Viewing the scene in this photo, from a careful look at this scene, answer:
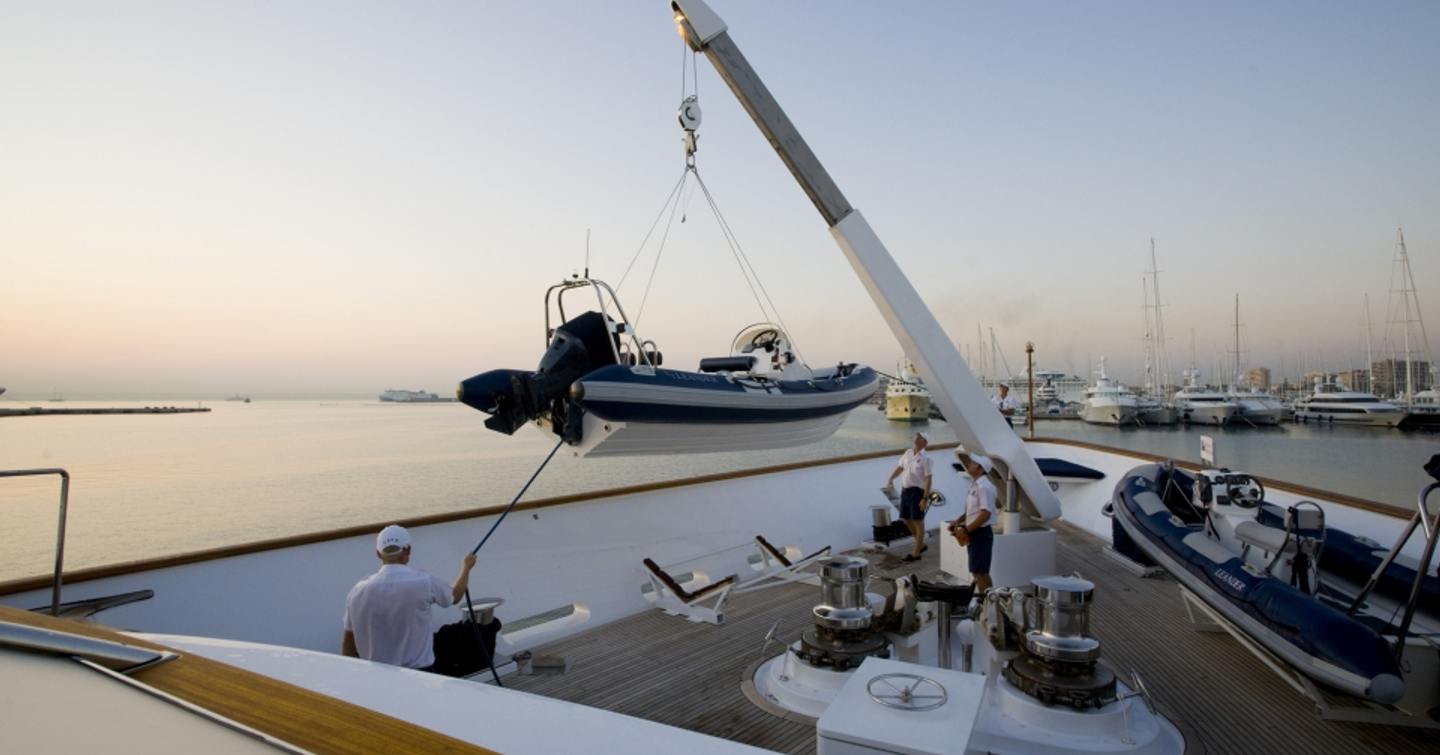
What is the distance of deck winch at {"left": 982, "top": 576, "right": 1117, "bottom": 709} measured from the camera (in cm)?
272

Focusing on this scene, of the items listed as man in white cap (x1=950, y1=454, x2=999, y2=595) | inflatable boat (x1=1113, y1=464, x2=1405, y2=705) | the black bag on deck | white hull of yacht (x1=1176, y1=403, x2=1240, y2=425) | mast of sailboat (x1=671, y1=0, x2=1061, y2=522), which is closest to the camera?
inflatable boat (x1=1113, y1=464, x2=1405, y2=705)

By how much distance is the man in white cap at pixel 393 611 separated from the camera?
2604mm

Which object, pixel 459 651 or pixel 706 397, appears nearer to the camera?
pixel 459 651

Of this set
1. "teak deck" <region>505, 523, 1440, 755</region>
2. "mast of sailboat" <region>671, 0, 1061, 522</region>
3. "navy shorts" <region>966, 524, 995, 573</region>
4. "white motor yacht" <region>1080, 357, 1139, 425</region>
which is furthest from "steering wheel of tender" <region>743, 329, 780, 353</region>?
"white motor yacht" <region>1080, 357, 1139, 425</region>

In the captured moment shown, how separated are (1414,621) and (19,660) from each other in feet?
17.1

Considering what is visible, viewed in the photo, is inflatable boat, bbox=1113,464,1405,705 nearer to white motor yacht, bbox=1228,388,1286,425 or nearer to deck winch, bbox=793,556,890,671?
deck winch, bbox=793,556,890,671

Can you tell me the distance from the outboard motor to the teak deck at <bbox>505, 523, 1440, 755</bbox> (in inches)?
54.8

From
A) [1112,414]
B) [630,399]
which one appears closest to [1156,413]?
[1112,414]

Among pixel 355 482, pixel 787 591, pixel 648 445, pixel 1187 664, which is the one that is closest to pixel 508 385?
pixel 648 445

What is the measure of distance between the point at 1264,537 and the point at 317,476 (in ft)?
76.3

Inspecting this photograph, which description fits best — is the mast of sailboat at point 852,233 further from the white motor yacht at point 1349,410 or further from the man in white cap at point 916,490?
the white motor yacht at point 1349,410

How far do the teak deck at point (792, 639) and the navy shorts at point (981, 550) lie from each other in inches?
28.2

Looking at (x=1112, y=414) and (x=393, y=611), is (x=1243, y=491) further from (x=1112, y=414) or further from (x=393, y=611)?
(x=1112, y=414)

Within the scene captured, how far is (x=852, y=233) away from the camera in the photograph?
431 cm
